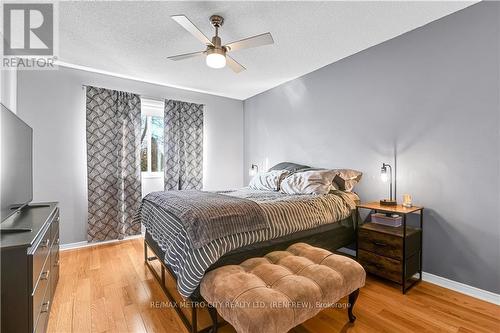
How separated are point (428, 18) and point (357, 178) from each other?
176 cm

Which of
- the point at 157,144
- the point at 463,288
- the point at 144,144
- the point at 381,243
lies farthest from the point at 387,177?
the point at 144,144

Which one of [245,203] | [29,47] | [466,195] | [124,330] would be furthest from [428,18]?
[29,47]

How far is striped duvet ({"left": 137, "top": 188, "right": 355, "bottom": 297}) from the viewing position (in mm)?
1584

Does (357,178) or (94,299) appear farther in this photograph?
(357,178)

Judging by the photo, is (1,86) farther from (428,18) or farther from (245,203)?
(428,18)

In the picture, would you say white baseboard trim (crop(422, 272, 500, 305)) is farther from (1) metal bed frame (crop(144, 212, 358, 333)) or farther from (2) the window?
(2) the window

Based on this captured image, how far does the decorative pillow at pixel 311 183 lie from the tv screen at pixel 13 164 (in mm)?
2508

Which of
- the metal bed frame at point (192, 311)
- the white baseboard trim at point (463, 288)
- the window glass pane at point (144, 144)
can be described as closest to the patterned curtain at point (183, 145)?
the window glass pane at point (144, 144)

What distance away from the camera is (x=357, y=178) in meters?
2.93

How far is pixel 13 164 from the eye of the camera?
5.56 feet

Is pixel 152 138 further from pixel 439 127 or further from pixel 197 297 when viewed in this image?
pixel 439 127

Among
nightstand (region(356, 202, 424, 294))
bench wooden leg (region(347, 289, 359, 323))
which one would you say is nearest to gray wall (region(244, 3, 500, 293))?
nightstand (region(356, 202, 424, 294))

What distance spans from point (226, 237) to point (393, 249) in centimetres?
159

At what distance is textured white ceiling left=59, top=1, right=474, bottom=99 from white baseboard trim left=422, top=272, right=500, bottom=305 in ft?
8.25
